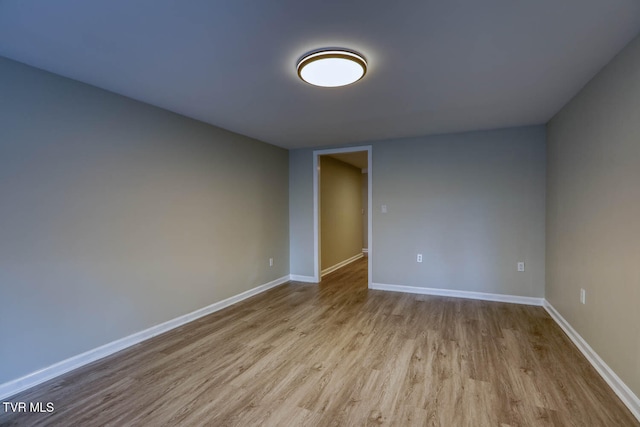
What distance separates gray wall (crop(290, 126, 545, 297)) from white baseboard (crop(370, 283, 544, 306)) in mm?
60

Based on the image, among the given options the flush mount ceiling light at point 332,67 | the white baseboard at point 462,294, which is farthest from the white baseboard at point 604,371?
the flush mount ceiling light at point 332,67

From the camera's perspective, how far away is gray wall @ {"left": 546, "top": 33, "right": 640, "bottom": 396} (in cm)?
173

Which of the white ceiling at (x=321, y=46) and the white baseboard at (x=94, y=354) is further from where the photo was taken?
the white baseboard at (x=94, y=354)

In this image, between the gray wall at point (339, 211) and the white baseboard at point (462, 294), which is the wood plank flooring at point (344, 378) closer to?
the white baseboard at point (462, 294)

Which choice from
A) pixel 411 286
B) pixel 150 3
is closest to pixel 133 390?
pixel 150 3

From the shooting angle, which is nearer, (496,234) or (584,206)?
(584,206)

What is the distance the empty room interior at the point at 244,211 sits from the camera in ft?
5.45

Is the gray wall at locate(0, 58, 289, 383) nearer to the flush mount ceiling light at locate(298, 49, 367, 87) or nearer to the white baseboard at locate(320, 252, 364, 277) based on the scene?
the flush mount ceiling light at locate(298, 49, 367, 87)

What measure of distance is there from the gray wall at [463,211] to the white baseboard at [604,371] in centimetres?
91

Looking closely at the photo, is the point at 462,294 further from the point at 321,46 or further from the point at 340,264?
the point at 321,46

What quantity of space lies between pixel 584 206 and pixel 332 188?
149 inches

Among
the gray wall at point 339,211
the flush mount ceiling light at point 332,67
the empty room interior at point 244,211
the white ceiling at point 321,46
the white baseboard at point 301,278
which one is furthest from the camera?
the gray wall at point 339,211

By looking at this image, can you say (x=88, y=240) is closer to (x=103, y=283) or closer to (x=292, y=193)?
(x=103, y=283)

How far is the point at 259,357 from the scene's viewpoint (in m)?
2.39
